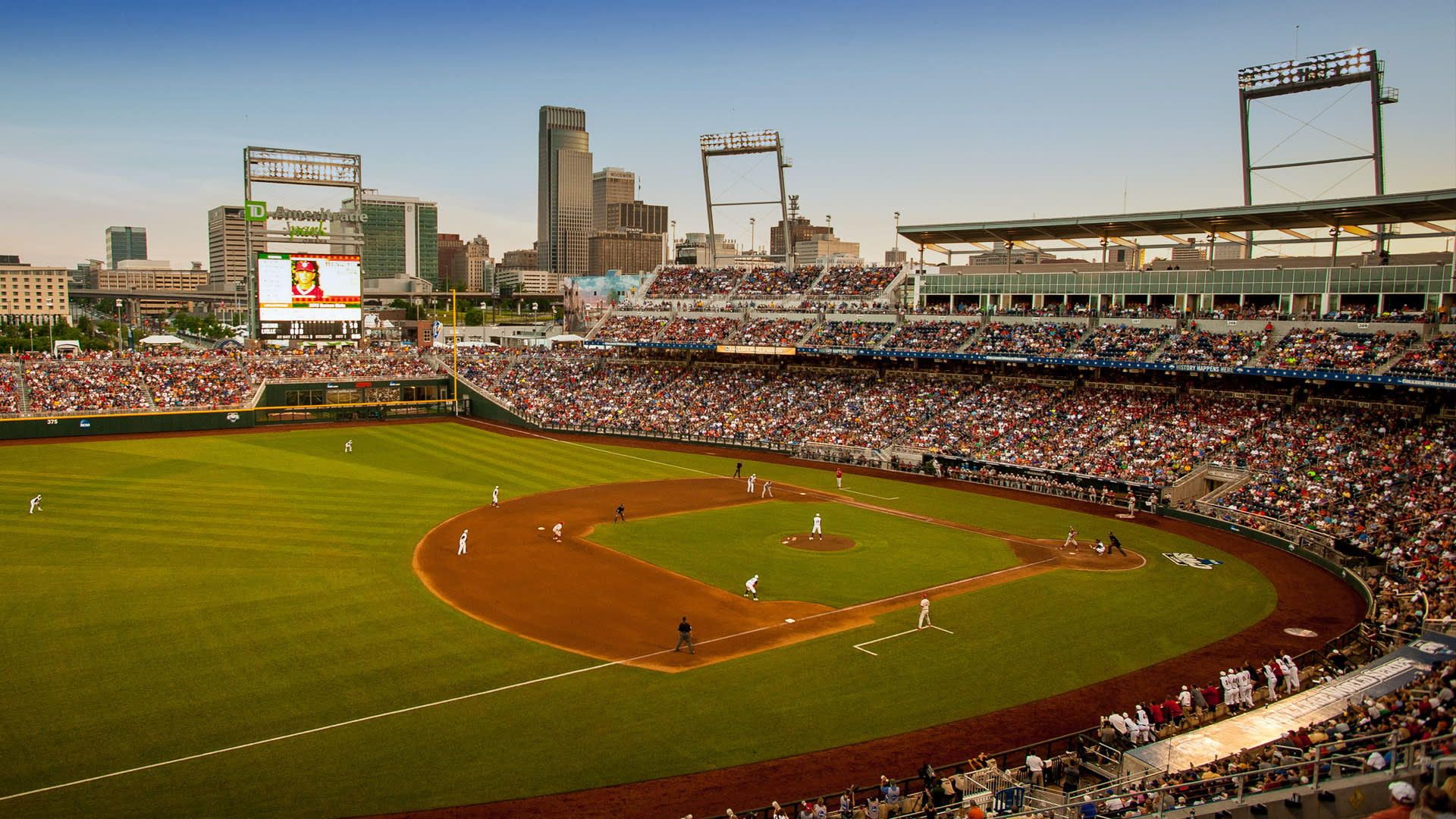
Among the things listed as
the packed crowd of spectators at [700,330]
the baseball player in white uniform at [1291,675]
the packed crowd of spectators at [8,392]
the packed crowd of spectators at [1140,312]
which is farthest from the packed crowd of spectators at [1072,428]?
the packed crowd of spectators at [8,392]

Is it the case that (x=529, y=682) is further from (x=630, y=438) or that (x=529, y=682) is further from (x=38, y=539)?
(x=630, y=438)

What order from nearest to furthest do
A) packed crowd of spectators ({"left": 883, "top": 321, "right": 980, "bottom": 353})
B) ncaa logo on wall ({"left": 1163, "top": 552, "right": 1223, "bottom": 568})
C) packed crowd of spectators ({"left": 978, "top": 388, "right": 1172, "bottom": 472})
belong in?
ncaa logo on wall ({"left": 1163, "top": 552, "right": 1223, "bottom": 568}) → packed crowd of spectators ({"left": 978, "top": 388, "right": 1172, "bottom": 472}) → packed crowd of spectators ({"left": 883, "top": 321, "right": 980, "bottom": 353})

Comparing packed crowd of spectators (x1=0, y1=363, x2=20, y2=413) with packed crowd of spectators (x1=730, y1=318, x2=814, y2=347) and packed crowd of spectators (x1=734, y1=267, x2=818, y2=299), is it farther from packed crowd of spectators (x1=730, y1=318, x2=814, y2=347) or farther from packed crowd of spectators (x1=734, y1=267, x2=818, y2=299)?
packed crowd of spectators (x1=734, y1=267, x2=818, y2=299)

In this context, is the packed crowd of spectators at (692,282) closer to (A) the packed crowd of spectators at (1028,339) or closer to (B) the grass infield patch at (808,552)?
(A) the packed crowd of spectators at (1028,339)

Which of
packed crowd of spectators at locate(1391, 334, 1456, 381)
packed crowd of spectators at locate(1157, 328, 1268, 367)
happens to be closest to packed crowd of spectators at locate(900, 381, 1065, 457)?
packed crowd of spectators at locate(1157, 328, 1268, 367)

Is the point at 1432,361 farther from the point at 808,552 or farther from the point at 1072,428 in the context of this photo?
the point at 808,552

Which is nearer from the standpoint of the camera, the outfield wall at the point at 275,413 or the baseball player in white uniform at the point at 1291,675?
the baseball player in white uniform at the point at 1291,675

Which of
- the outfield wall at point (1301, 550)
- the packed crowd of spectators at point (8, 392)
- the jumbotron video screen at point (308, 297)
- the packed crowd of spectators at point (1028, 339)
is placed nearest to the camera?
the outfield wall at point (1301, 550)
